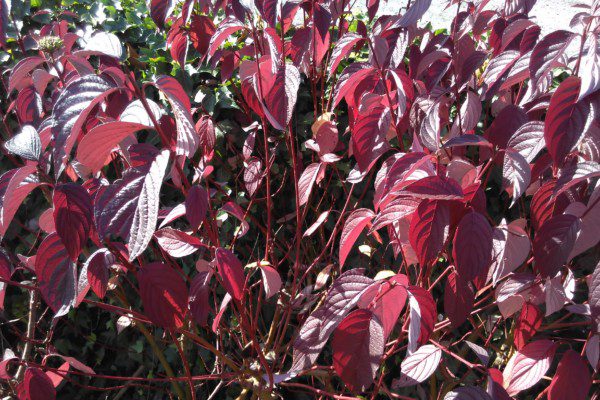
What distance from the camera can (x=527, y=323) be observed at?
4.91ft

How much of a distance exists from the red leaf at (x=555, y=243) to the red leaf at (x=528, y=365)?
273 millimetres

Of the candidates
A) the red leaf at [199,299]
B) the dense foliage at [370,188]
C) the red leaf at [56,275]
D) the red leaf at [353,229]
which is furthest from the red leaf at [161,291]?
the red leaf at [353,229]

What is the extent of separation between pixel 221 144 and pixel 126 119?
4.28 feet

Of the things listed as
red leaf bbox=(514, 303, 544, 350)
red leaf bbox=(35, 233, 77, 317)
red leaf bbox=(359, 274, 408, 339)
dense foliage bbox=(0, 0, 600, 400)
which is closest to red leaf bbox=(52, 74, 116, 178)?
dense foliage bbox=(0, 0, 600, 400)

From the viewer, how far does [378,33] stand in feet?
5.13

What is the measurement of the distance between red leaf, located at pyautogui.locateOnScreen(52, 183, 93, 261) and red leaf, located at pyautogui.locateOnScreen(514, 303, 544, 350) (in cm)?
105

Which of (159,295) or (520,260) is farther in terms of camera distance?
(520,260)

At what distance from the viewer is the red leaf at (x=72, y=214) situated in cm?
100

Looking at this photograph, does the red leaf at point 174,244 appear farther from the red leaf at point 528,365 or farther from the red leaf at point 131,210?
the red leaf at point 528,365

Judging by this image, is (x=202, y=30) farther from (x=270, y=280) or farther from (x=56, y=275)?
(x=56, y=275)

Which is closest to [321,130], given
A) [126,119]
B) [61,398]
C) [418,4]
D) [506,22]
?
[506,22]

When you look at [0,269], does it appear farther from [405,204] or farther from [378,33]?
[378,33]

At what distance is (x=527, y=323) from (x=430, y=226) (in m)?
0.65

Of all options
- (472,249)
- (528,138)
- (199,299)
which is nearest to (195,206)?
(199,299)
